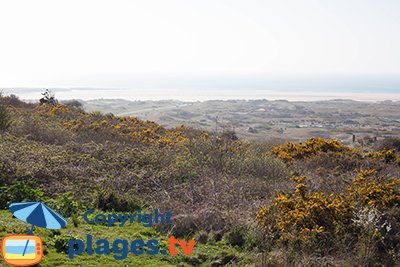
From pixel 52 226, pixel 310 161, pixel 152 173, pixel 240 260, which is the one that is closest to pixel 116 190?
pixel 152 173

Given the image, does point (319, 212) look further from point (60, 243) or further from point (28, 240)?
point (28, 240)

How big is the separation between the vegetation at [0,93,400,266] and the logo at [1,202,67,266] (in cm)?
75

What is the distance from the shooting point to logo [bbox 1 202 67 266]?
15.1 feet

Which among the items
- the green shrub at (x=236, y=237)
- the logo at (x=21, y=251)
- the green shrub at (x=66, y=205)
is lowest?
the green shrub at (x=236, y=237)

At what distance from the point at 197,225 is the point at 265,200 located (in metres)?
1.97

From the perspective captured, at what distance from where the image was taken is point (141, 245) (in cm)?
648

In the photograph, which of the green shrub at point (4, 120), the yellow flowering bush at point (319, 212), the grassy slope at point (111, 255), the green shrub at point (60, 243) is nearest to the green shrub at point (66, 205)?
the grassy slope at point (111, 255)

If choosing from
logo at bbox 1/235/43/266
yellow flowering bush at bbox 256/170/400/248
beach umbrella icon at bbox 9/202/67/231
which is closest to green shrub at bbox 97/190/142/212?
yellow flowering bush at bbox 256/170/400/248

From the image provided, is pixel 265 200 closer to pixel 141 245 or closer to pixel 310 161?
pixel 141 245

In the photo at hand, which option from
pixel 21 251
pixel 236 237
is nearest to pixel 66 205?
pixel 236 237

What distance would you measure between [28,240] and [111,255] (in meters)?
1.50

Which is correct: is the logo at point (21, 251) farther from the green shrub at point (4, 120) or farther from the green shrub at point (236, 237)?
the green shrub at point (4, 120)

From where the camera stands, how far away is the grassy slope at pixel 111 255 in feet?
18.7

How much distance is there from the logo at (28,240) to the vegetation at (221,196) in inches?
29.4
